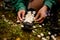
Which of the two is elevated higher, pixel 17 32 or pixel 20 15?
pixel 20 15

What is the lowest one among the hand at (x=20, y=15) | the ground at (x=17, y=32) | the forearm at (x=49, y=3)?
the ground at (x=17, y=32)

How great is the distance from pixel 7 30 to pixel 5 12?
300mm

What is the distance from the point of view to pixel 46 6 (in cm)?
203

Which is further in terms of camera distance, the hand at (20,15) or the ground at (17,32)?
the hand at (20,15)

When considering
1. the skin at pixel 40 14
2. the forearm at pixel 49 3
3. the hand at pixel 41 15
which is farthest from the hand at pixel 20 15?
the forearm at pixel 49 3

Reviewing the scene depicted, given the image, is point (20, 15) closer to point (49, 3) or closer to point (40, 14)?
point (40, 14)

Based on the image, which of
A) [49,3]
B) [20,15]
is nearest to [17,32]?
[20,15]

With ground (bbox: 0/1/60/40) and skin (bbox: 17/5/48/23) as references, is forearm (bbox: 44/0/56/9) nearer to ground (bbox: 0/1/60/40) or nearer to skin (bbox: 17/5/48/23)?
skin (bbox: 17/5/48/23)

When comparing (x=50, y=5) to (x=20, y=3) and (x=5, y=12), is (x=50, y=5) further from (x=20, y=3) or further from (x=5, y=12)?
(x=5, y=12)

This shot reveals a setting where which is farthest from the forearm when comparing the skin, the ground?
the ground

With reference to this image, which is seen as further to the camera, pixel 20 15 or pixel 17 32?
pixel 20 15

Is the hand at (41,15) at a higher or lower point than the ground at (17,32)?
higher

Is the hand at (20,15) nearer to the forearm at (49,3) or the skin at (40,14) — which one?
the skin at (40,14)

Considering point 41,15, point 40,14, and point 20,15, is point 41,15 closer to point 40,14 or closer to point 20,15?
point 40,14
